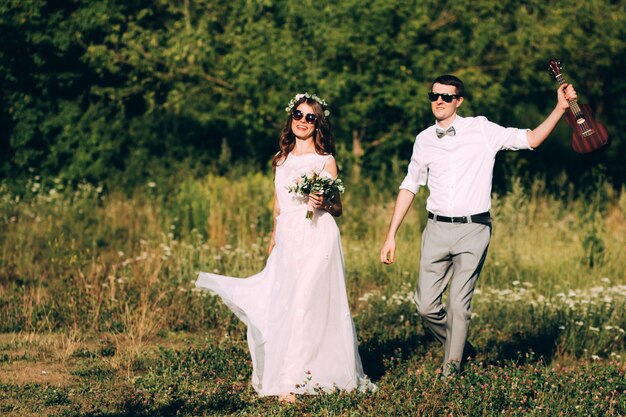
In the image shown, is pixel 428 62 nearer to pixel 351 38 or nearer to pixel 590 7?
pixel 351 38

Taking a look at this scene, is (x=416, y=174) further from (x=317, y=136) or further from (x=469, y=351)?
(x=469, y=351)

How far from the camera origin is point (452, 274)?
6723 mm

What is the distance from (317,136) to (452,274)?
1419 millimetres

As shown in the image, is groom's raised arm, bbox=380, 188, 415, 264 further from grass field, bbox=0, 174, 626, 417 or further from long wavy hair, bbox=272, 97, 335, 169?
grass field, bbox=0, 174, 626, 417

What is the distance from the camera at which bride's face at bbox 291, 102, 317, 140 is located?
6527mm

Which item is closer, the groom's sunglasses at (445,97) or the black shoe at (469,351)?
the groom's sunglasses at (445,97)

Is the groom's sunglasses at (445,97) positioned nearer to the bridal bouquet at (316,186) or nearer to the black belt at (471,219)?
the black belt at (471,219)

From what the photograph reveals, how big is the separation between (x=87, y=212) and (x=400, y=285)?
17.3 ft

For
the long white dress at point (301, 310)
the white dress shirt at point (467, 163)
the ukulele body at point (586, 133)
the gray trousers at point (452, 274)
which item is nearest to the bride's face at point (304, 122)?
the long white dress at point (301, 310)

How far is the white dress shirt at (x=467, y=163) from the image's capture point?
645 cm

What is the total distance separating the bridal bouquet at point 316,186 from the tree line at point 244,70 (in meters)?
7.70

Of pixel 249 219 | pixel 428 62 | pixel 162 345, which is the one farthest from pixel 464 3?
pixel 162 345

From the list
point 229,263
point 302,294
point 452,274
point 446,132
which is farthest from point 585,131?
point 229,263

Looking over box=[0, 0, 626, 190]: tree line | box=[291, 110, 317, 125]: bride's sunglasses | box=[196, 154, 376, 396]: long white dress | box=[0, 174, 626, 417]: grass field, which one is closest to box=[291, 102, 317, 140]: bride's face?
box=[291, 110, 317, 125]: bride's sunglasses
